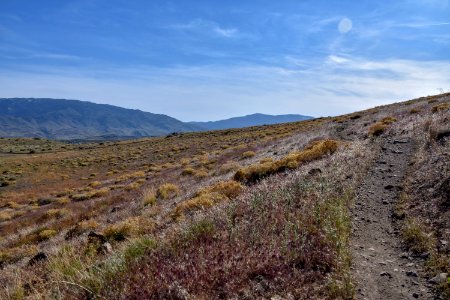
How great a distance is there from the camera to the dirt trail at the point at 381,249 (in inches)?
204

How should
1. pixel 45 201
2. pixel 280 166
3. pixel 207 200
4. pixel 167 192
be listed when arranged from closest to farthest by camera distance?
pixel 207 200 → pixel 280 166 → pixel 167 192 → pixel 45 201

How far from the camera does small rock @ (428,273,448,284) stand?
16.9ft

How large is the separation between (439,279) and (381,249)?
1.47m

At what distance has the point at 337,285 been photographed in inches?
197

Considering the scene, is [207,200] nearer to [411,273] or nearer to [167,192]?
[411,273]

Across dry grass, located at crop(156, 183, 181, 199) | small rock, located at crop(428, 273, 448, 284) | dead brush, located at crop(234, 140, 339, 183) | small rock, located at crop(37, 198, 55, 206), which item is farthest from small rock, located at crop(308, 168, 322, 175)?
small rock, located at crop(37, 198, 55, 206)

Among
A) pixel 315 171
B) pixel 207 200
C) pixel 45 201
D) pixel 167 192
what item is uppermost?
pixel 315 171

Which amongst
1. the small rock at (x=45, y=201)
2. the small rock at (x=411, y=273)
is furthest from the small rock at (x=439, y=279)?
the small rock at (x=45, y=201)

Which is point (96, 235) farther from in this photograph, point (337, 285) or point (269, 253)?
point (337, 285)

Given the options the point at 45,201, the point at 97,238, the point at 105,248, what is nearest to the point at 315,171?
the point at 105,248

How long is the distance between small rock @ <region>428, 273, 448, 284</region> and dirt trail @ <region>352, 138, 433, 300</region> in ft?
0.39

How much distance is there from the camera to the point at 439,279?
5184mm

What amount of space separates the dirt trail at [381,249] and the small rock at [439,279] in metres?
0.12

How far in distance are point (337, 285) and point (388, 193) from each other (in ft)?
18.8
